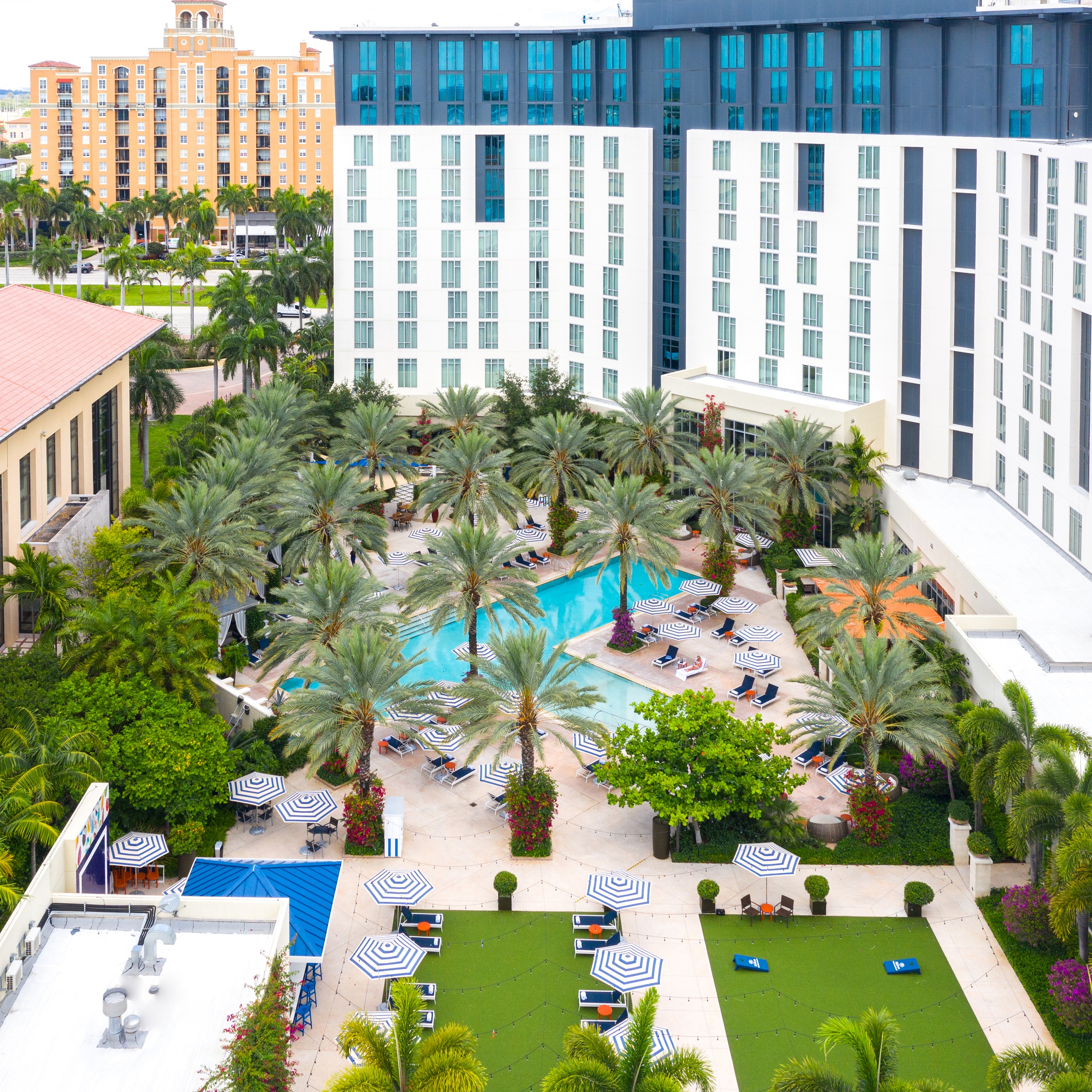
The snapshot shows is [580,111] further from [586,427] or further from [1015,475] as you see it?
[1015,475]

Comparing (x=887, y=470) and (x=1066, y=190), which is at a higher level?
(x=1066, y=190)

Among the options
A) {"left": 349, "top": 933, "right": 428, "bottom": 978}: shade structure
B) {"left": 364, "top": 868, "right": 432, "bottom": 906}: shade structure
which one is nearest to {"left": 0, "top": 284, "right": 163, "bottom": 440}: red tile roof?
{"left": 364, "top": 868, "right": 432, "bottom": 906}: shade structure

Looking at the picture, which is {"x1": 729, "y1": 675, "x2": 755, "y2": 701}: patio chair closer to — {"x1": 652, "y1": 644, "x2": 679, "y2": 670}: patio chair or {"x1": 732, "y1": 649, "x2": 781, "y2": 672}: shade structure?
{"x1": 732, "y1": 649, "x2": 781, "y2": 672}: shade structure

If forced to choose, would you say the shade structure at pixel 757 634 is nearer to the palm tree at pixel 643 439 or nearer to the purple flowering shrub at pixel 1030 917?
the palm tree at pixel 643 439

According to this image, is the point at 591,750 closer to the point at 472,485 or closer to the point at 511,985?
the point at 511,985

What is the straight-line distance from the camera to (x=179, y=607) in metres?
41.6

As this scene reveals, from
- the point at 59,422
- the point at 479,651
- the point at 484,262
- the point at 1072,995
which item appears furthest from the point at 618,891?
the point at 484,262

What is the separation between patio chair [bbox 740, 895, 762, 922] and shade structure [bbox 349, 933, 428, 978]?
8129mm

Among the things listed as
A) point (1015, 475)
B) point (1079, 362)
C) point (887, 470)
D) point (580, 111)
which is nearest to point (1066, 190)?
point (1079, 362)

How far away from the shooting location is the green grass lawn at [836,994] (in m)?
30.8

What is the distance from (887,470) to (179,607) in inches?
1239

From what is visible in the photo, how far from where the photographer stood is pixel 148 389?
7031cm

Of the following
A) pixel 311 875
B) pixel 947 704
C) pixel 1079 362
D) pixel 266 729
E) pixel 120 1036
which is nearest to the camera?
pixel 120 1036

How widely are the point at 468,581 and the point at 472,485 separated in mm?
10816
